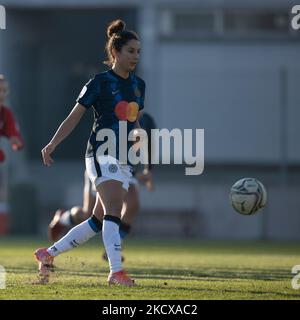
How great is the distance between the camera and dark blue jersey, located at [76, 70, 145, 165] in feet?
28.4

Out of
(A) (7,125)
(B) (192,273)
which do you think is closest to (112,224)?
(B) (192,273)

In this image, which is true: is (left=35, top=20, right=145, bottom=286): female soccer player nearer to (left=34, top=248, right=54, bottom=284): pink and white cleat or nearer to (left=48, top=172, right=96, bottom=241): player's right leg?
(left=34, top=248, right=54, bottom=284): pink and white cleat

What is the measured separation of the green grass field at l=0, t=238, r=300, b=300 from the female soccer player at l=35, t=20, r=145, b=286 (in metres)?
0.35

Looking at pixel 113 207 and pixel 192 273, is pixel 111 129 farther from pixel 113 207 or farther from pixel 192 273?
pixel 192 273

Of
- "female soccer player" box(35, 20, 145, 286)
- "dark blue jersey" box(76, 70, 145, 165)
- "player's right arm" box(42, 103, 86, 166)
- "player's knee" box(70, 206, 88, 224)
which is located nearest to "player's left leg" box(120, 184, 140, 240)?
"player's knee" box(70, 206, 88, 224)

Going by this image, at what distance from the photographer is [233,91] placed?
22.6 metres

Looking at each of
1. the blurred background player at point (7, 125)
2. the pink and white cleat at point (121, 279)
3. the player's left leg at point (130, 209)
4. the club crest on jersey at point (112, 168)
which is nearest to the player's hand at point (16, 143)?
the blurred background player at point (7, 125)

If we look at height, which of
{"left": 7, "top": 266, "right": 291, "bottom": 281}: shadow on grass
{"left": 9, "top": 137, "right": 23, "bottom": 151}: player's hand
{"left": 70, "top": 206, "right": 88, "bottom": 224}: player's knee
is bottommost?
{"left": 7, "top": 266, "right": 291, "bottom": 281}: shadow on grass

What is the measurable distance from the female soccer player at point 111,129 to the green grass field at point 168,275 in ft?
1.15

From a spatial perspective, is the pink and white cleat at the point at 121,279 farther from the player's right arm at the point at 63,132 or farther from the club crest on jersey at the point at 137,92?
the club crest on jersey at the point at 137,92

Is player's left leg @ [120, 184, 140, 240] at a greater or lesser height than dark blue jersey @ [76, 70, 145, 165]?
lesser

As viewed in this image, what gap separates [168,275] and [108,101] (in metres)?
1.86

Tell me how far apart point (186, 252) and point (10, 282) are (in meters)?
6.60
